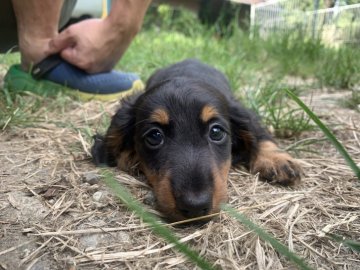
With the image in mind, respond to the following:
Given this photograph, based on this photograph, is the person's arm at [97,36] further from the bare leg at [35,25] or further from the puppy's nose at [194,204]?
the puppy's nose at [194,204]

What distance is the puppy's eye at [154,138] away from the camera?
251cm

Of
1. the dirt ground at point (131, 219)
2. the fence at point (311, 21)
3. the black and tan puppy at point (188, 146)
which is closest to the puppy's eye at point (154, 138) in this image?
the black and tan puppy at point (188, 146)

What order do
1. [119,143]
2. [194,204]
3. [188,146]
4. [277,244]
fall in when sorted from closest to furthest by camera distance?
[277,244], [194,204], [188,146], [119,143]

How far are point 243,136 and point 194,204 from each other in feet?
3.80

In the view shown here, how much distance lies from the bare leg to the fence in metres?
4.06

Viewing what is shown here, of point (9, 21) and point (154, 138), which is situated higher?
point (9, 21)

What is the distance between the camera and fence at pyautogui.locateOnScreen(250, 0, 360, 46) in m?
6.70

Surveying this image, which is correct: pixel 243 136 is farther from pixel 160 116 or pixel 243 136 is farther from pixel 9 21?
pixel 9 21

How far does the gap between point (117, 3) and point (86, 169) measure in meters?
2.17

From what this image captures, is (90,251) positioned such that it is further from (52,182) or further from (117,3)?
(117,3)

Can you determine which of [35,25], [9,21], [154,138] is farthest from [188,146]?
[9,21]

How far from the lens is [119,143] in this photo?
2.99m

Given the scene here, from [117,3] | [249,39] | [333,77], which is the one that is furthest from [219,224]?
[249,39]

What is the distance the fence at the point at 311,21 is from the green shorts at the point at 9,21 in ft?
12.1
